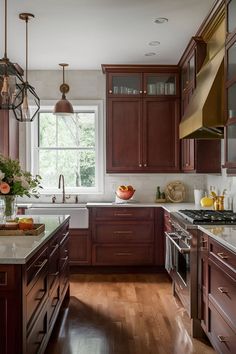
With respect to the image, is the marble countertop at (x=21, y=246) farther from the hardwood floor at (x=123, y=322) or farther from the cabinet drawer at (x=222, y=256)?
the cabinet drawer at (x=222, y=256)

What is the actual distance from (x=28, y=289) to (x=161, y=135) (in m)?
3.63

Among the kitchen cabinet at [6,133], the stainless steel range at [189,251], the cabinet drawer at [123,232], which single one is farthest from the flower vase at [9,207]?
the kitchen cabinet at [6,133]

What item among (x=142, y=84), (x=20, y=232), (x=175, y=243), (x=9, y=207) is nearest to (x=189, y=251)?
(x=175, y=243)

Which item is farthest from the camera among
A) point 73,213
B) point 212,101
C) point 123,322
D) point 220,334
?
point 73,213

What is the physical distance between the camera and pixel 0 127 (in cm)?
516

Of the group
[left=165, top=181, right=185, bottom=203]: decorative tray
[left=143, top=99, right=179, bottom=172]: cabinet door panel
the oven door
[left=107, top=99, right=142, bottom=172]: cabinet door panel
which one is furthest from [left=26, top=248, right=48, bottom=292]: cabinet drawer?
[left=165, top=181, right=185, bottom=203]: decorative tray

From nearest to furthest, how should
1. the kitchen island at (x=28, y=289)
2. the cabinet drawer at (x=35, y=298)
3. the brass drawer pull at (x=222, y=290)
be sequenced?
1. the kitchen island at (x=28, y=289)
2. the cabinet drawer at (x=35, y=298)
3. the brass drawer pull at (x=222, y=290)

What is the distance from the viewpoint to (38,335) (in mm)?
2414

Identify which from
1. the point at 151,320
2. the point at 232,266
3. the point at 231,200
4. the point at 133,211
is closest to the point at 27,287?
the point at 232,266

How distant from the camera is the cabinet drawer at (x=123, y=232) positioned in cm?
512

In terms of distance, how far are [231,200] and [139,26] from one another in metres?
2.03

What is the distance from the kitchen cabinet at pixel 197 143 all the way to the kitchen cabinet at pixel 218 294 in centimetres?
158

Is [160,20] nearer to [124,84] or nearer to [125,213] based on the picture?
[124,84]

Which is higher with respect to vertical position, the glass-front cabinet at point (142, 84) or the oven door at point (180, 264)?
the glass-front cabinet at point (142, 84)
